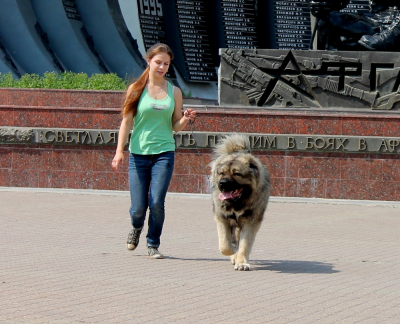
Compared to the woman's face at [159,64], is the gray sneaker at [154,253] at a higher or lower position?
lower

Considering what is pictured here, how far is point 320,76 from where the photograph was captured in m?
16.6

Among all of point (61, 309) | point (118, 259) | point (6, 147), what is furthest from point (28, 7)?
point (61, 309)

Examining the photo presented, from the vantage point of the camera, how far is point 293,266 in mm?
8211

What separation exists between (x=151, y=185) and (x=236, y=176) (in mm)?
1047

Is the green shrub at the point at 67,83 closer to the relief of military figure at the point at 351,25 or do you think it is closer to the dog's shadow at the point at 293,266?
the relief of military figure at the point at 351,25

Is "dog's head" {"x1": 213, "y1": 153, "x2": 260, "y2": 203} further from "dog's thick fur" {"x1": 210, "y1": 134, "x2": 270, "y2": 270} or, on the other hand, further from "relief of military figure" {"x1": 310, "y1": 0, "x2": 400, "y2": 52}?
"relief of military figure" {"x1": 310, "y1": 0, "x2": 400, "y2": 52}

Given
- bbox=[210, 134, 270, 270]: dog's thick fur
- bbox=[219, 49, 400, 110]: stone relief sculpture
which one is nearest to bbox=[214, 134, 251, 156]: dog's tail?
bbox=[210, 134, 270, 270]: dog's thick fur

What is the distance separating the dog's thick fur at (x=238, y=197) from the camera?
7.70 meters

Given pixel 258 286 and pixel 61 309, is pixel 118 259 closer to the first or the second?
pixel 258 286

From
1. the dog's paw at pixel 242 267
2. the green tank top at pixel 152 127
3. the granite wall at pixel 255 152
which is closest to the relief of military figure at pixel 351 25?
the granite wall at pixel 255 152

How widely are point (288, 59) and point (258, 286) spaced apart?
10243 mm

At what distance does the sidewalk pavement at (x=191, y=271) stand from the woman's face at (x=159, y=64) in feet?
6.26

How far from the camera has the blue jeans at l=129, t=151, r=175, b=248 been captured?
820 centimetres

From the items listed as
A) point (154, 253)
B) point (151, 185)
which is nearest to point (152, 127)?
point (151, 185)
